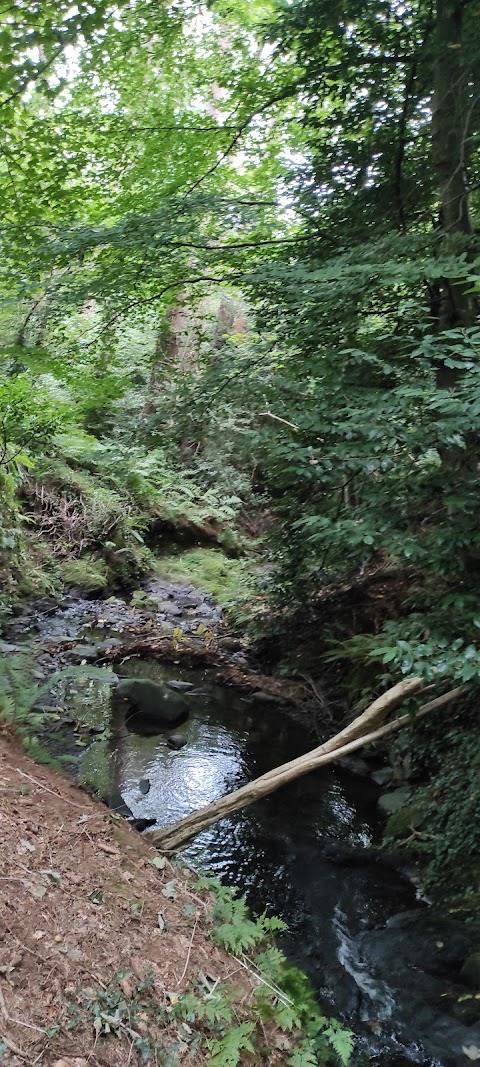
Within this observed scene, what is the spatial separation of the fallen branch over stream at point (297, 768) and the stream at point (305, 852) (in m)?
0.63

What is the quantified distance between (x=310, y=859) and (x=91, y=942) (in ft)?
9.33

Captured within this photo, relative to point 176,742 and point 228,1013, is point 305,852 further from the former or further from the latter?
point 228,1013

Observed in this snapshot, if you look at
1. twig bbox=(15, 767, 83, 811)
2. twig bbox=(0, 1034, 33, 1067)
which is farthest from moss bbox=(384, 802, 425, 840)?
twig bbox=(0, 1034, 33, 1067)

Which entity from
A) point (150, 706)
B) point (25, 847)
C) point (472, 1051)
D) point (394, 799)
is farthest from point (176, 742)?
point (472, 1051)

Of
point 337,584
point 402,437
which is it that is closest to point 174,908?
point 402,437

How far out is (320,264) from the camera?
4609mm

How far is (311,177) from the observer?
5469 millimetres

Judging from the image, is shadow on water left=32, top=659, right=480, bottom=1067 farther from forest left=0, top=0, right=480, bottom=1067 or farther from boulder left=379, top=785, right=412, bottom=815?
forest left=0, top=0, right=480, bottom=1067

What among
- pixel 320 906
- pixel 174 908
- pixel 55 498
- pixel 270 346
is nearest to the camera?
pixel 174 908

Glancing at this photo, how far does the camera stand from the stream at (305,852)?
363cm

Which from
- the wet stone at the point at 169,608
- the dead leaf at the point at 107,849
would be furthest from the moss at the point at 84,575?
the dead leaf at the point at 107,849

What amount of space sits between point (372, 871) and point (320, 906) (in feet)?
2.02

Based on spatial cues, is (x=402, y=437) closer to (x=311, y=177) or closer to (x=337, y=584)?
(x=311, y=177)

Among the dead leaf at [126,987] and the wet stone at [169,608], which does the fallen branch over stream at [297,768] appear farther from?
the wet stone at [169,608]
